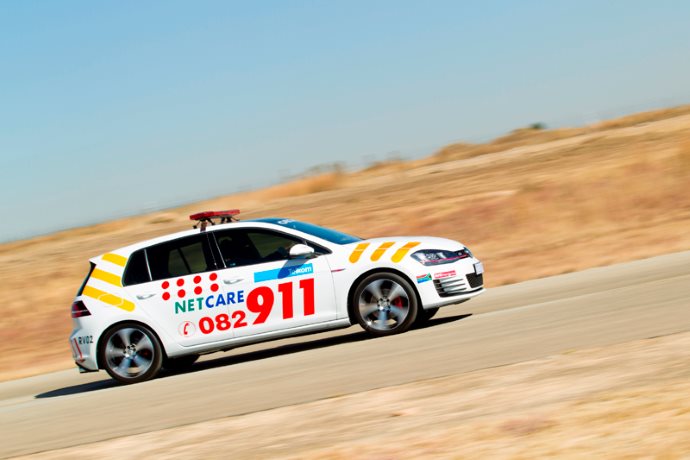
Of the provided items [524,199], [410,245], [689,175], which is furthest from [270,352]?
[689,175]

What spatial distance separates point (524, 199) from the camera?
22.3 meters

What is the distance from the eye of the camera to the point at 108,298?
448 inches

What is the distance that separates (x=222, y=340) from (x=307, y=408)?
3.29m

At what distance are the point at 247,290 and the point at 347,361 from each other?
177 centimetres

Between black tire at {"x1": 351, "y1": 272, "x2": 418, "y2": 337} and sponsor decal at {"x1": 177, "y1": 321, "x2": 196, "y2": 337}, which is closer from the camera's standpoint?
black tire at {"x1": 351, "y1": 272, "x2": 418, "y2": 337}

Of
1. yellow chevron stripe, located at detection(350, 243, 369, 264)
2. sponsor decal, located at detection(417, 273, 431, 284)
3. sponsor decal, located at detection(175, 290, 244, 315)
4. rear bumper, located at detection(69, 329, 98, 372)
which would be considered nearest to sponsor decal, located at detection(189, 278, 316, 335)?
sponsor decal, located at detection(175, 290, 244, 315)

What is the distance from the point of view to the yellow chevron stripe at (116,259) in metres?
11.5

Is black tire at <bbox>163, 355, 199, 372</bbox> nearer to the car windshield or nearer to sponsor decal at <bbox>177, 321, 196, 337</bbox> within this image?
sponsor decal at <bbox>177, 321, 196, 337</bbox>

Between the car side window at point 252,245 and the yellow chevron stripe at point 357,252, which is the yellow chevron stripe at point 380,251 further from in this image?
the car side window at point 252,245

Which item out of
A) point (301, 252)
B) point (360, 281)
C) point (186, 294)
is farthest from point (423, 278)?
point (186, 294)

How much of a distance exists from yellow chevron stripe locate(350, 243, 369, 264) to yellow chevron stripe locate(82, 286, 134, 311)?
261 cm

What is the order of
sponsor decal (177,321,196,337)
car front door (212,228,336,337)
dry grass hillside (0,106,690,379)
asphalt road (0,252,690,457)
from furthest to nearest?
dry grass hillside (0,106,690,379) → sponsor decal (177,321,196,337) → car front door (212,228,336,337) → asphalt road (0,252,690,457)

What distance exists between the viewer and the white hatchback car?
430 inches

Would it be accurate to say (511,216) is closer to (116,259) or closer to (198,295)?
(198,295)
